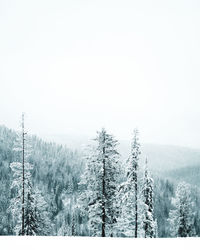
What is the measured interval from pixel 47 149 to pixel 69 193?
4832 centimetres

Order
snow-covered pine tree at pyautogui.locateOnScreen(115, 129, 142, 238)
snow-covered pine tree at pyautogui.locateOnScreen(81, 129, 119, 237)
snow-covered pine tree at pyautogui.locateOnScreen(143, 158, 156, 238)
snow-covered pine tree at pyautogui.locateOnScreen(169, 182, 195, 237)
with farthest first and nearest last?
snow-covered pine tree at pyautogui.locateOnScreen(169, 182, 195, 237)
snow-covered pine tree at pyautogui.locateOnScreen(143, 158, 156, 238)
snow-covered pine tree at pyautogui.locateOnScreen(115, 129, 142, 238)
snow-covered pine tree at pyautogui.locateOnScreen(81, 129, 119, 237)

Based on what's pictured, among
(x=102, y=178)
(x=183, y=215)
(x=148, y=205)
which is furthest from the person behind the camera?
(x=183, y=215)

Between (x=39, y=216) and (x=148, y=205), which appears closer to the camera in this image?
(x=148, y=205)

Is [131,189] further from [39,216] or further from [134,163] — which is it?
[39,216]

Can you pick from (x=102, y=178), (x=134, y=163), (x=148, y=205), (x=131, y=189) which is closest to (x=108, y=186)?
(x=102, y=178)

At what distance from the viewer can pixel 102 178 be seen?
21281 millimetres

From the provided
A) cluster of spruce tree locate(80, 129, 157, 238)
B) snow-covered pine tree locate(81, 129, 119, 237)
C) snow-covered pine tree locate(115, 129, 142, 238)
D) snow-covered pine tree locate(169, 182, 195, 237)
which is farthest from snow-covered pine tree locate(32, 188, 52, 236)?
snow-covered pine tree locate(169, 182, 195, 237)

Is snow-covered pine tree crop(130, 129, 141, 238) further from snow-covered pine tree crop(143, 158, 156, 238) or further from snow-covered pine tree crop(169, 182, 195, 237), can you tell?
snow-covered pine tree crop(169, 182, 195, 237)

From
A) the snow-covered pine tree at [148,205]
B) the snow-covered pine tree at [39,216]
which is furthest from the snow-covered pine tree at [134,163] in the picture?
the snow-covered pine tree at [39,216]

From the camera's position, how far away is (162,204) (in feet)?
443

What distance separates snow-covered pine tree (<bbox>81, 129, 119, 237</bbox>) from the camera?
69.8 ft

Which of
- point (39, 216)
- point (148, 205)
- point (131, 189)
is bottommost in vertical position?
point (39, 216)

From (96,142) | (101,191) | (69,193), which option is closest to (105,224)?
(101,191)
